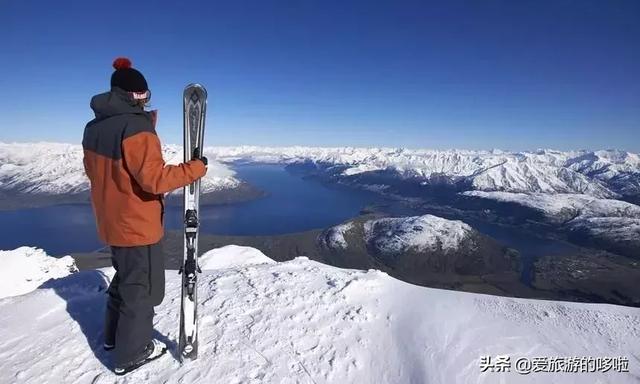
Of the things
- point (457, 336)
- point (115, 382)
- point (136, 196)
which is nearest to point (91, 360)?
point (115, 382)

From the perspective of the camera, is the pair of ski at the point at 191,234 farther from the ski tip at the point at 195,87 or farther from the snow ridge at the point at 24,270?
the snow ridge at the point at 24,270

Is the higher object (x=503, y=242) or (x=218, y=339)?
(x=218, y=339)

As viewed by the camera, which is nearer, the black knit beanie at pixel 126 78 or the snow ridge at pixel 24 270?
the black knit beanie at pixel 126 78

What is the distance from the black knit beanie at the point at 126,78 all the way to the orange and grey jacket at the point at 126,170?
81 millimetres

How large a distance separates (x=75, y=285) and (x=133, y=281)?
417 centimetres

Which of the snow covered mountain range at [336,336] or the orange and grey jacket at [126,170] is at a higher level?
the orange and grey jacket at [126,170]

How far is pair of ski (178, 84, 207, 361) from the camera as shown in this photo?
15.2 feet

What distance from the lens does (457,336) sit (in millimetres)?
5512

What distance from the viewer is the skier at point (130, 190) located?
3660 millimetres

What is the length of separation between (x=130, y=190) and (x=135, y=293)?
131 centimetres

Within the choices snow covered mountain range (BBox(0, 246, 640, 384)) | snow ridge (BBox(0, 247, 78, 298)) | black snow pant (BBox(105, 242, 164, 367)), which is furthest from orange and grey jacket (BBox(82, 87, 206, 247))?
snow ridge (BBox(0, 247, 78, 298))

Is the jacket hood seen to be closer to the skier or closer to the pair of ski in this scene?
the skier

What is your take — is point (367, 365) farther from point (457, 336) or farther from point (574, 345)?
point (574, 345)

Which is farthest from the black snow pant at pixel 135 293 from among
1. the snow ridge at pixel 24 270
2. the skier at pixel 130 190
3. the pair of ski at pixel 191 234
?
the snow ridge at pixel 24 270
